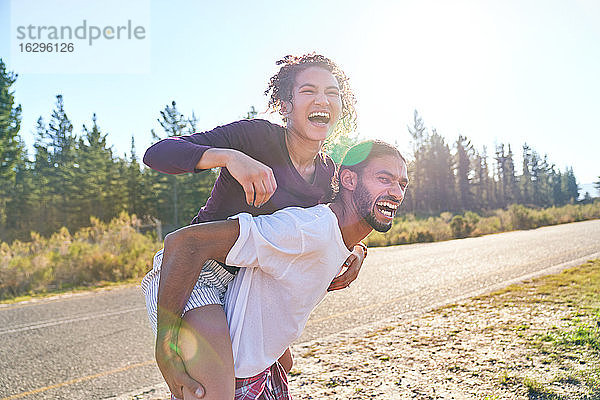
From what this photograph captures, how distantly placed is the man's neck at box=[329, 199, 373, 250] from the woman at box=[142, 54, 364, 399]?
0.15 meters

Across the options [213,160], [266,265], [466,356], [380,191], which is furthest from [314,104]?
[466,356]

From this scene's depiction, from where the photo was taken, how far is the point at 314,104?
191 centimetres

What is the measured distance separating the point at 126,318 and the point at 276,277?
6.66m

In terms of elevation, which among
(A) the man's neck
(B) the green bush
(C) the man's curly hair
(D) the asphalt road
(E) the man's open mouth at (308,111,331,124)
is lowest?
(D) the asphalt road

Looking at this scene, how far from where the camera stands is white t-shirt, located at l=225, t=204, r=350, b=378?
5.14ft

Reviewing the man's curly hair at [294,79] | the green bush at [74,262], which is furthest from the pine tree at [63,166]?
the man's curly hair at [294,79]

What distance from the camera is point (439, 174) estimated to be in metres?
65.2

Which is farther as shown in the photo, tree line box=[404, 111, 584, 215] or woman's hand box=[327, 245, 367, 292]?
tree line box=[404, 111, 584, 215]

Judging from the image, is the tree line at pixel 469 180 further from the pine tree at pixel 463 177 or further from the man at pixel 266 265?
the man at pixel 266 265

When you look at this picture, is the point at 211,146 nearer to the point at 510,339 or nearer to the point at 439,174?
the point at 510,339

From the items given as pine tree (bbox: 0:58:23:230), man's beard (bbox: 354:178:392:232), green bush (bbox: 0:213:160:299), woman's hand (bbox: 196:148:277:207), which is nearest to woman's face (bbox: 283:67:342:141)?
man's beard (bbox: 354:178:392:232)

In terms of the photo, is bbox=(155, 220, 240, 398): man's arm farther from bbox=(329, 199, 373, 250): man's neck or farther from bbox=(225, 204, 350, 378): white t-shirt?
bbox=(329, 199, 373, 250): man's neck

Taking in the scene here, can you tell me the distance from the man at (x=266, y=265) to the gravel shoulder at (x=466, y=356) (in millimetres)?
2166

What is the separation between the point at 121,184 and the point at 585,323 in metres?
41.8
